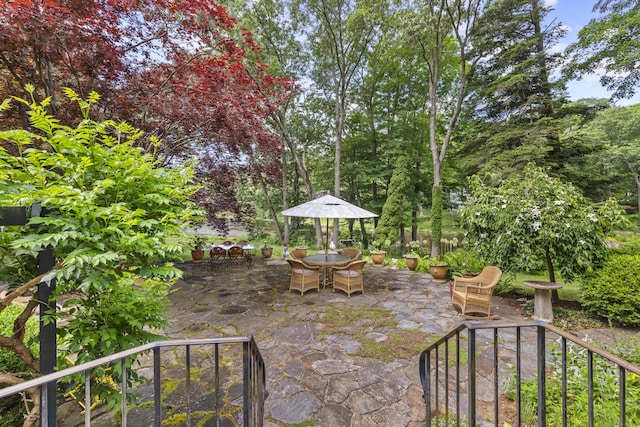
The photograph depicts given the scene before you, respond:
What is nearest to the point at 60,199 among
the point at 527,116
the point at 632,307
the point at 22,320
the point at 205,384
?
the point at 22,320

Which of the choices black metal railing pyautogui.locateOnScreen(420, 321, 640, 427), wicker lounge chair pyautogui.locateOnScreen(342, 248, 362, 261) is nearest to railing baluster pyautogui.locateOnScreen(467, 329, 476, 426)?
black metal railing pyautogui.locateOnScreen(420, 321, 640, 427)

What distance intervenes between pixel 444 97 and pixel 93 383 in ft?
49.5

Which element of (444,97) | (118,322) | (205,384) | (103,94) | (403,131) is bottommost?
(205,384)

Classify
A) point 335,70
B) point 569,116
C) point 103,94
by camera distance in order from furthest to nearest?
point 335,70, point 569,116, point 103,94

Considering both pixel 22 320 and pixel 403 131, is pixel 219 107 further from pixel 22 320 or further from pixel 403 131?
pixel 403 131

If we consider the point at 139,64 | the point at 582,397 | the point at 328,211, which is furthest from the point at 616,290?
the point at 139,64

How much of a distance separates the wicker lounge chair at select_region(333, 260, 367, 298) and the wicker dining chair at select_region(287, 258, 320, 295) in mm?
526

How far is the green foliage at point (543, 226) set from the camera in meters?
4.38

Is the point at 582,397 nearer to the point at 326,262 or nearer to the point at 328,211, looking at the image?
the point at 326,262

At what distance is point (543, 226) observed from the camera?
14.9ft

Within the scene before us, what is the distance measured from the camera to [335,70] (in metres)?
10.9

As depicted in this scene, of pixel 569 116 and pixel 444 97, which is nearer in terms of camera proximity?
pixel 569 116

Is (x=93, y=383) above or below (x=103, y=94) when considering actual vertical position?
below

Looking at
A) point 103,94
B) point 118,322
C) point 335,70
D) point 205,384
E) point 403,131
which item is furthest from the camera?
point 403,131
